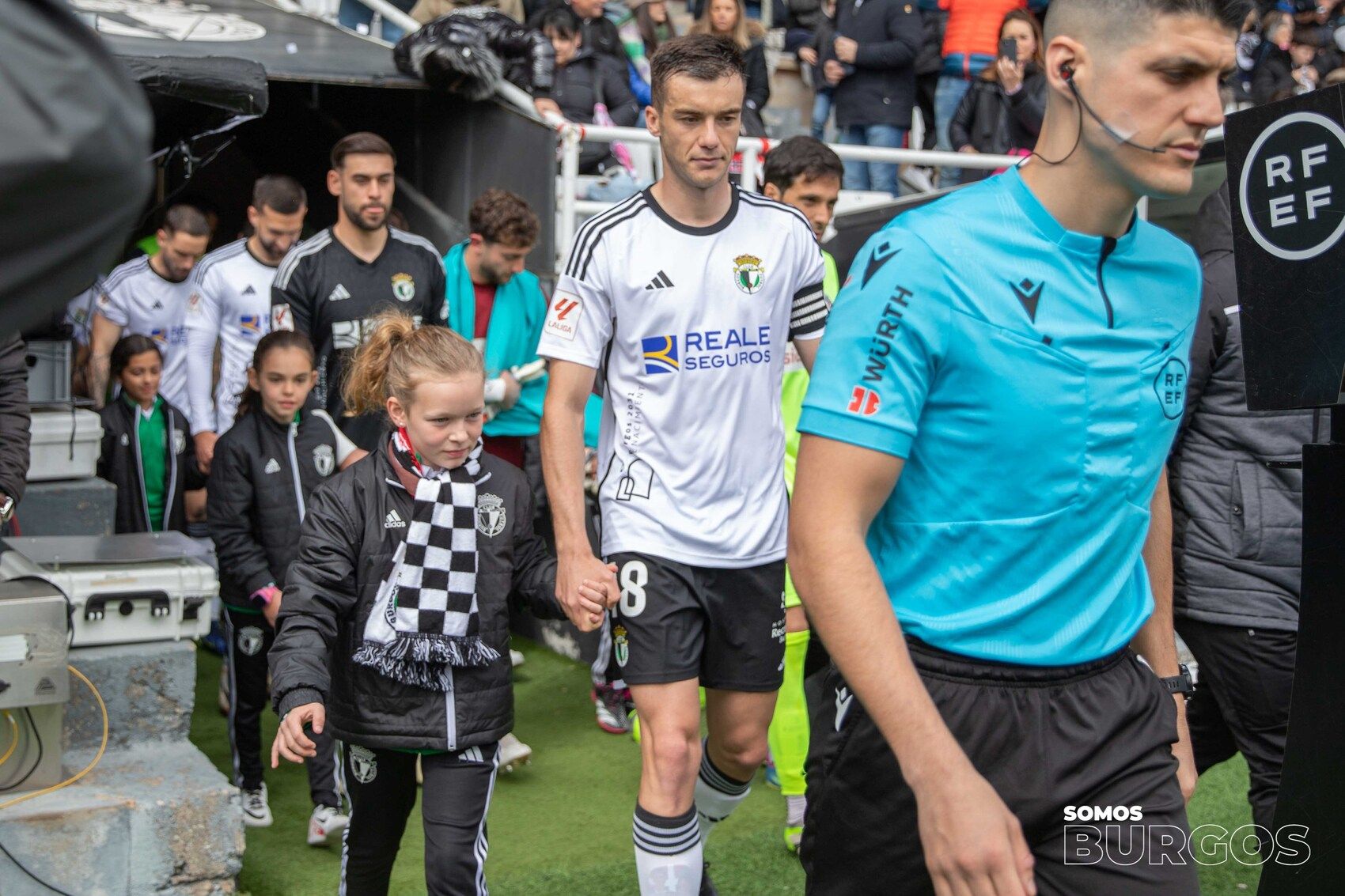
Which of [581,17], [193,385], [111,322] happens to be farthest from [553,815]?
[581,17]

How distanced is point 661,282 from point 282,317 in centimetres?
233

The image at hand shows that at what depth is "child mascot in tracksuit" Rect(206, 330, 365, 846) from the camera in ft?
17.1

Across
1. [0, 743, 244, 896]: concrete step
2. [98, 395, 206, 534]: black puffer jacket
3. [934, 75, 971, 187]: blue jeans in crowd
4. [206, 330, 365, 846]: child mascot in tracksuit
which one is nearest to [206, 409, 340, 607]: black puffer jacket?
[206, 330, 365, 846]: child mascot in tracksuit

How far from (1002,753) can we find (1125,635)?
1.11ft

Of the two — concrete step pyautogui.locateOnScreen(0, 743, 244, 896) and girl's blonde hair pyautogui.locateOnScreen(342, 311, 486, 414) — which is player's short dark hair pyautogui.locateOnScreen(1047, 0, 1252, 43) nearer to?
girl's blonde hair pyautogui.locateOnScreen(342, 311, 486, 414)

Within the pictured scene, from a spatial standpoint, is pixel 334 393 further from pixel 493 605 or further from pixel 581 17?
pixel 581 17

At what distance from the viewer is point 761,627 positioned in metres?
4.12

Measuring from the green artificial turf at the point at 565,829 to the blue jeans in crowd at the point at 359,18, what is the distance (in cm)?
614

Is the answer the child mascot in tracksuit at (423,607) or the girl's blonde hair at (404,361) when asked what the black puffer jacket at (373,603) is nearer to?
the child mascot in tracksuit at (423,607)

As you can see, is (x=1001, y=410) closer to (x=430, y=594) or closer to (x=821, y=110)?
(x=430, y=594)

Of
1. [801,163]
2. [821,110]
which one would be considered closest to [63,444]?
[801,163]

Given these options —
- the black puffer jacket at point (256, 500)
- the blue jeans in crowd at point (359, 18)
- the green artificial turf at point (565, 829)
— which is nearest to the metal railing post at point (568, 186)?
the green artificial turf at point (565, 829)

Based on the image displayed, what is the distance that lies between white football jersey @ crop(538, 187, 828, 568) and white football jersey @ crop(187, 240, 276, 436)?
11.5ft

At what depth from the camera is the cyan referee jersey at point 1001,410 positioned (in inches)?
87.8
